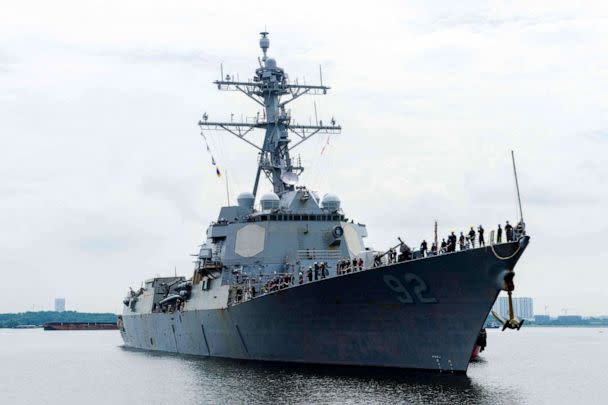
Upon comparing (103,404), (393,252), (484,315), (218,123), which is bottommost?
(103,404)

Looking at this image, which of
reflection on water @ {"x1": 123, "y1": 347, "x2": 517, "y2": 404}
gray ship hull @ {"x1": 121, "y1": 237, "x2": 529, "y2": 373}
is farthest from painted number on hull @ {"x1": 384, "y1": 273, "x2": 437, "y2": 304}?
reflection on water @ {"x1": 123, "y1": 347, "x2": 517, "y2": 404}

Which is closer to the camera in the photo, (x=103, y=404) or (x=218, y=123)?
(x=103, y=404)

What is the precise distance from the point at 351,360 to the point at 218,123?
520 inches

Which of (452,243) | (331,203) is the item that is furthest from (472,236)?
(331,203)

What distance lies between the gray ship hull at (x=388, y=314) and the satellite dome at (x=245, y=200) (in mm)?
5996

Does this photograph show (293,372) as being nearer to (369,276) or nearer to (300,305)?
(300,305)

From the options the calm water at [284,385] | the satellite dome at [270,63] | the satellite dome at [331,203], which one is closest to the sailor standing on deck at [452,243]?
the calm water at [284,385]

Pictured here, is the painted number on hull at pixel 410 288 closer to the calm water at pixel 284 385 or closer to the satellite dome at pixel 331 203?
the calm water at pixel 284 385

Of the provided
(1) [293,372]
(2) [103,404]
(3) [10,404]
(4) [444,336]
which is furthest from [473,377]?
(3) [10,404]

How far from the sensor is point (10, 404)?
2198 cm

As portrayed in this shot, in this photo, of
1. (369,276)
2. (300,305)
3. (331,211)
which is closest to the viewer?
(369,276)

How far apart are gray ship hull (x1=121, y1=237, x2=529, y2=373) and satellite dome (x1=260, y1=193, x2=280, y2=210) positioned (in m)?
4.45

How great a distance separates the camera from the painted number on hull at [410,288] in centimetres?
2202

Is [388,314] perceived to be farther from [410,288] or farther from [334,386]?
[334,386]
